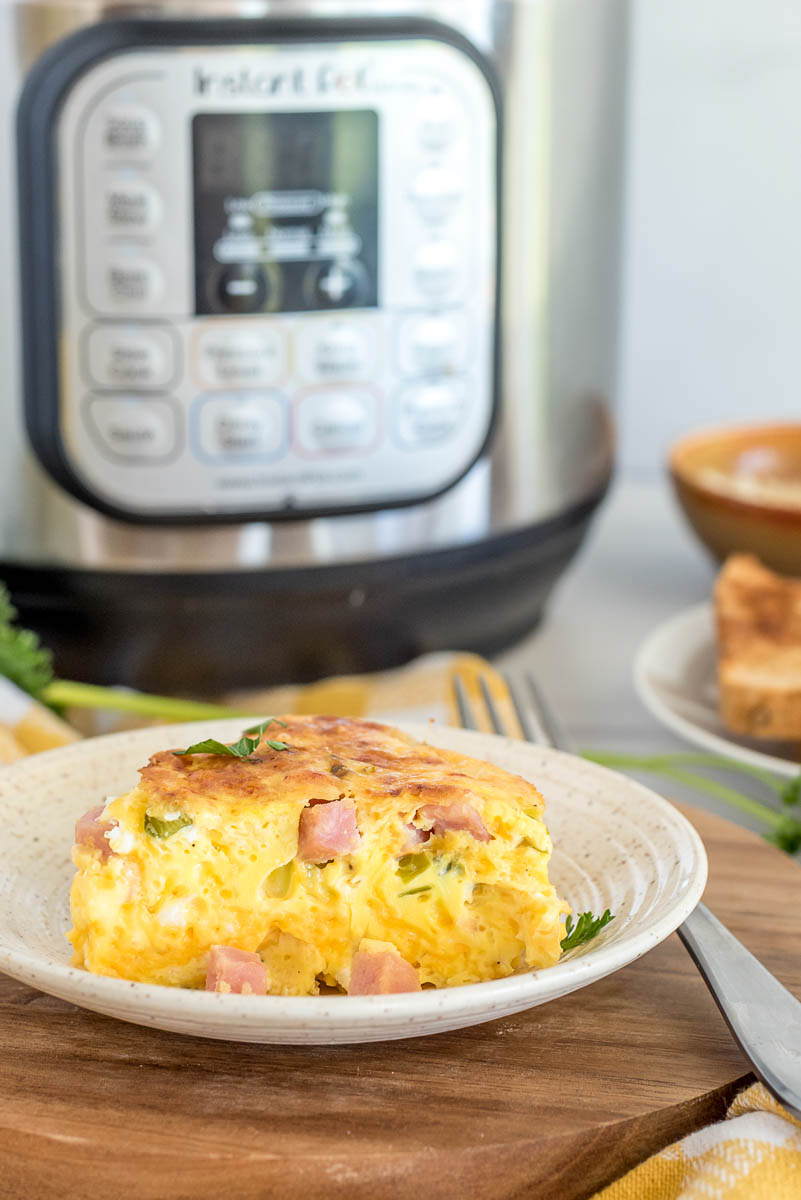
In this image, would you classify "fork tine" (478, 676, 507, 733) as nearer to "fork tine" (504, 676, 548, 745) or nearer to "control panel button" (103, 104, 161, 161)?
"fork tine" (504, 676, 548, 745)

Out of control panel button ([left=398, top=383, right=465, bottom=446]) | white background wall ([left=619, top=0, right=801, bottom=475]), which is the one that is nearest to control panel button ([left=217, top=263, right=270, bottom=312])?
control panel button ([left=398, top=383, right=465, bottom=446])

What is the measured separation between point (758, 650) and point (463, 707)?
0.21 m

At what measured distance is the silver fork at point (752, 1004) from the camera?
442 mm

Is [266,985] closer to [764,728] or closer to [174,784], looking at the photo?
[174,784]

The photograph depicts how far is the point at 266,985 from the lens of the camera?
46 cm

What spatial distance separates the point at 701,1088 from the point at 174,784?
0.19 m

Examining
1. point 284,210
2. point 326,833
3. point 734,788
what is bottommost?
point 734,788

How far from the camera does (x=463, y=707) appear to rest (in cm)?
78

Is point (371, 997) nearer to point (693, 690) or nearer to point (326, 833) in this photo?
point (326, 833)

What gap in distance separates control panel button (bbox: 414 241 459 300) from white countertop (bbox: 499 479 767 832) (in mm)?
257

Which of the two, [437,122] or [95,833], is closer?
[95,833]

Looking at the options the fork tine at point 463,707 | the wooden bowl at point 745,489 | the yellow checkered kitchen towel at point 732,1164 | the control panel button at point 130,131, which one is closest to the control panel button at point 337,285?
the control panel button at point 130,131

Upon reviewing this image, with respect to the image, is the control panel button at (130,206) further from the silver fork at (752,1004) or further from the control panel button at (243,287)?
the silver fork at (752,1004)

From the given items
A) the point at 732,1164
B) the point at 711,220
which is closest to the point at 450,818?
the point at 732,1164
